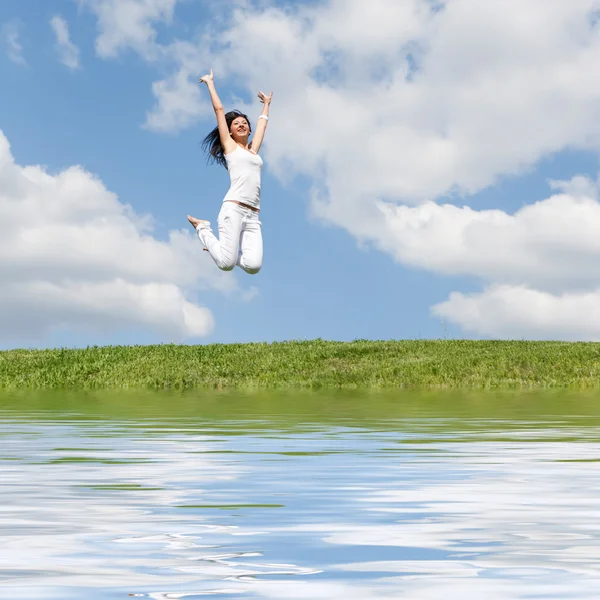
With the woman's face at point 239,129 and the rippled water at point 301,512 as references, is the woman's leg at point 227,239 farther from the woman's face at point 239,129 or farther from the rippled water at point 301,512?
the rippled water at point 301,512

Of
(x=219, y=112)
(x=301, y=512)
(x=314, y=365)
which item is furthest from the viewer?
(x=314, y=365)

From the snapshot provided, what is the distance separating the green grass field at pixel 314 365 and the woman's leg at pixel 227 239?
18.1 m

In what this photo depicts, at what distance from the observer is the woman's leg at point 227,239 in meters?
14.4

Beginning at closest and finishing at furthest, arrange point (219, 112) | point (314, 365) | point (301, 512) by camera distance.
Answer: point (301, 512), point (219, 112), point (314, 365)

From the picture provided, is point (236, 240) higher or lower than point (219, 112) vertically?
lower

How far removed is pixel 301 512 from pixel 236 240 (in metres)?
7.44

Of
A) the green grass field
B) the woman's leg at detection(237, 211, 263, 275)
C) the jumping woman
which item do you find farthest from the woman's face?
the green grass field

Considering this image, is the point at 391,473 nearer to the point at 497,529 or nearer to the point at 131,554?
the point at 497,529

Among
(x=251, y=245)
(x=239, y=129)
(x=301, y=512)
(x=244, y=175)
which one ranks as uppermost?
(x=239, y=129)

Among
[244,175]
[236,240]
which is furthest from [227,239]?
[244,175]

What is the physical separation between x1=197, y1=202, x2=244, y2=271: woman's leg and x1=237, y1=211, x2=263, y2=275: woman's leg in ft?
0.34

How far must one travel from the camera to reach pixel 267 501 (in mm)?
8086

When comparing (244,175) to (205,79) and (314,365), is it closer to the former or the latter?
(205,79)

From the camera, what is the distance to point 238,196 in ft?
48.2
